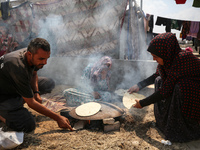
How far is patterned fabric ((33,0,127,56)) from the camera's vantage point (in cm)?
479

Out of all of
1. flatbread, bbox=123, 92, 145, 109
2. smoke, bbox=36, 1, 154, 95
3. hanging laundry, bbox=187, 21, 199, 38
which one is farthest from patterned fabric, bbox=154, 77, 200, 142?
hanging laundry, bbox=187, 21, 199, 38

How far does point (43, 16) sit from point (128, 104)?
4.53 m

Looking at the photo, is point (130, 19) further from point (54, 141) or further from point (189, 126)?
point (54, 141)

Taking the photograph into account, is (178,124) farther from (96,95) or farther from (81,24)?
(81,24)

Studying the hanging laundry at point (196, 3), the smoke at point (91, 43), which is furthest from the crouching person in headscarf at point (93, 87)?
the hanging laundry at point (196, 3)

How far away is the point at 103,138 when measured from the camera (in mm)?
2285

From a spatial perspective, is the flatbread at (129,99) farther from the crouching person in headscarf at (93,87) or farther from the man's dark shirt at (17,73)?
the man's dark shirt at (17,73)

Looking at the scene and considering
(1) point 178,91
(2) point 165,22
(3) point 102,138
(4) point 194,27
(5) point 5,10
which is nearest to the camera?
(1) point 178,91

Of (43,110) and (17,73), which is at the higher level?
(17,73)

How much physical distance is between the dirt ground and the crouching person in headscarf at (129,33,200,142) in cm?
23

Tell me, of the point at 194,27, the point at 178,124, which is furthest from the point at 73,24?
the point at 194,27

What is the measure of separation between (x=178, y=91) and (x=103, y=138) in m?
1.29

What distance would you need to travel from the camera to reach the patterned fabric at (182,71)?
2119 mm

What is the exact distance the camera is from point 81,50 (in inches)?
213
